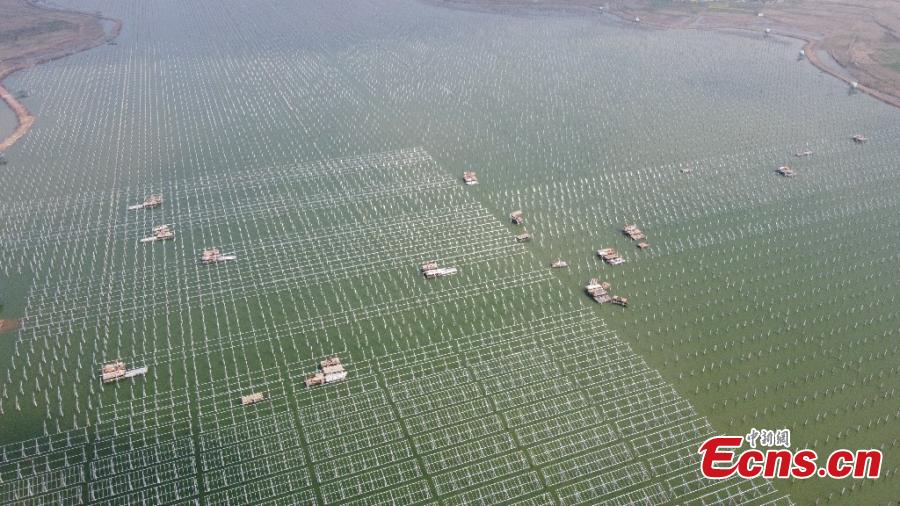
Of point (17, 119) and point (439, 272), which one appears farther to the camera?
point (17, 119)

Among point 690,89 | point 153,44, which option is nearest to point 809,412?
point 690,89

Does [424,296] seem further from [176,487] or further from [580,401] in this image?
[176,487]

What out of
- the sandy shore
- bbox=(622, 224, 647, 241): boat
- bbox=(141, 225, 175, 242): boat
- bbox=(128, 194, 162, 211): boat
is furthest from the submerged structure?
the sandy shore

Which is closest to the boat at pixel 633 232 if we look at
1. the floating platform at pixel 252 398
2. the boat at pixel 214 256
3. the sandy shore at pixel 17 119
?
the boat at pixel 214 256

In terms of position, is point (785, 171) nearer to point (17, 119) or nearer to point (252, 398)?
point (252, 398)

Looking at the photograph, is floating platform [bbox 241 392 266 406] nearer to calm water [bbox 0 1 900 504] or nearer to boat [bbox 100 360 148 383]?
calm water [bbox 0 1 900 504]

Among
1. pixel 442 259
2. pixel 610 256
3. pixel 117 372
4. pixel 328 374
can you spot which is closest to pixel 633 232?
pixel 610 256
